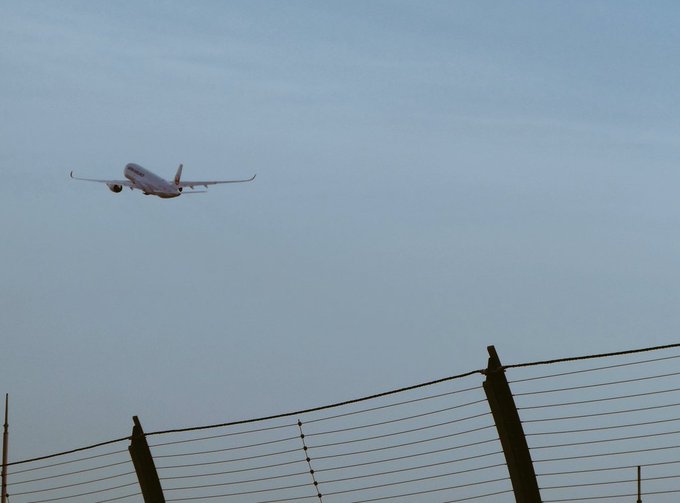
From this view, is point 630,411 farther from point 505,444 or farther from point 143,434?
point 143,434

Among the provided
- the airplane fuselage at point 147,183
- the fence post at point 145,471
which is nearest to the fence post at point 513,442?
the fence post at point 145,471

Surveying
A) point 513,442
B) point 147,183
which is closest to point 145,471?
point 513,442

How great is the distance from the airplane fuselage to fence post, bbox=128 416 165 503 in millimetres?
78529

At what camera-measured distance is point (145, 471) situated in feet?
29.6

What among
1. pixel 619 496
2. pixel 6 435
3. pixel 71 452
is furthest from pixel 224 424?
pixel 6 435

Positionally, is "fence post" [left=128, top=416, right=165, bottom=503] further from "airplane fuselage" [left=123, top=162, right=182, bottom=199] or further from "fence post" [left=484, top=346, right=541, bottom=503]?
"airplane fuselage" [left=123, top=162, right=182, bottom=199]

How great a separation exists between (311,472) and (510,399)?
185 cm

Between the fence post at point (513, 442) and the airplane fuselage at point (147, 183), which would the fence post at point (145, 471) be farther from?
the airplane fuselage at point (147, 183)

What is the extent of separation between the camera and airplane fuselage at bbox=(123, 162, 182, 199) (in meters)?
87.0

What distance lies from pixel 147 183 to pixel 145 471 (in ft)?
260

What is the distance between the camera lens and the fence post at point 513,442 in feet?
21.7

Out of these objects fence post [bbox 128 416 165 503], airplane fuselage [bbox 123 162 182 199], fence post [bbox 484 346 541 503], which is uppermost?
airplane fuselage [bbox 123 162 182 199]

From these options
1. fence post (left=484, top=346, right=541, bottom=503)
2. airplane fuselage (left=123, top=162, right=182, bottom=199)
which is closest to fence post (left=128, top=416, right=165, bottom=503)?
fence post (left=484, top=346, right=541, bottom=503)

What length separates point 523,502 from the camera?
6652 mm
